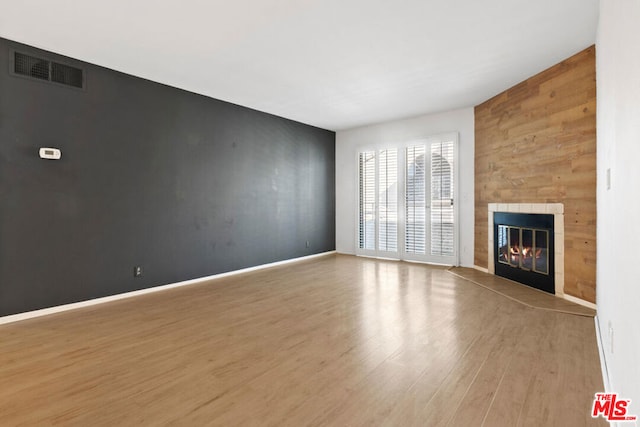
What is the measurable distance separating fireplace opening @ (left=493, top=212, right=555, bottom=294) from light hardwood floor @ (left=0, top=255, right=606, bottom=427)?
78 cm

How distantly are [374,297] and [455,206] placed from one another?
9.39ft

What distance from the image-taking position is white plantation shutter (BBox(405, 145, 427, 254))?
21.2ft

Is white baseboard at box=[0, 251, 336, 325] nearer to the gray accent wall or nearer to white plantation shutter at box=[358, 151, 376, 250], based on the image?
the gray accent wall

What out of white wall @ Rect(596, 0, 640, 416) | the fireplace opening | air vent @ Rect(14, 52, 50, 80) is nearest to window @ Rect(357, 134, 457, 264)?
the fireplace opening

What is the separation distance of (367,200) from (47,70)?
5.71m

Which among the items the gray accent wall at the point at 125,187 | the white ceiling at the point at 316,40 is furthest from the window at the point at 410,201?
the gray accent wall at the point at 125,187

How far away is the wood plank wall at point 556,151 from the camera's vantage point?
3.68m

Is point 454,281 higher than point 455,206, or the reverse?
point 455,206

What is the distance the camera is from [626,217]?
4.74ft

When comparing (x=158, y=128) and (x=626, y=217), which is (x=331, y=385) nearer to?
(x=626, y=217)

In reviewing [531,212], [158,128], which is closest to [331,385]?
[531,212]

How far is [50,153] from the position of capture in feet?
12.1

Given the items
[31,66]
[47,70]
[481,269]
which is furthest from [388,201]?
[31,66]

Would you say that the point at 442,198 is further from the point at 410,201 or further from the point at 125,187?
the point at 125,187
